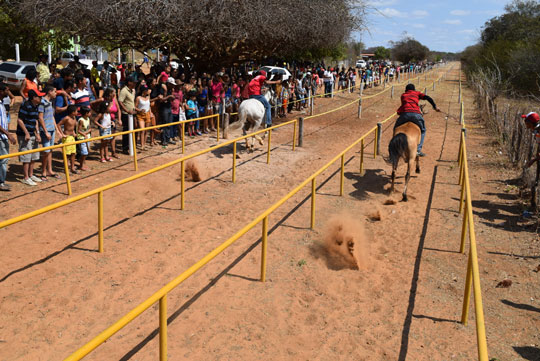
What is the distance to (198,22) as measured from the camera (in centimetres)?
1425

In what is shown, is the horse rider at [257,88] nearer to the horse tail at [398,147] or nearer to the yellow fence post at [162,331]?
the horse tail at [398,147]

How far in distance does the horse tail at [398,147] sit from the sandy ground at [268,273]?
78cm

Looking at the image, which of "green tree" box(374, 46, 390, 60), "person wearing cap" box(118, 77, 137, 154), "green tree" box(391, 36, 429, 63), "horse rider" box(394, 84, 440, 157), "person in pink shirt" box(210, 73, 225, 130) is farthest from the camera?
"green tree" box(374, 46, 390, 60)

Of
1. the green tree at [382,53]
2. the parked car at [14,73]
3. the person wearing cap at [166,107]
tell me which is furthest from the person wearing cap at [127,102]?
the green tree at [382,53]

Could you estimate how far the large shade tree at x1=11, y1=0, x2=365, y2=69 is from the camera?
1382 cm

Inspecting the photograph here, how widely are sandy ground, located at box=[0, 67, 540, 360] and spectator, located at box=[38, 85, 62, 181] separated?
0.46 m

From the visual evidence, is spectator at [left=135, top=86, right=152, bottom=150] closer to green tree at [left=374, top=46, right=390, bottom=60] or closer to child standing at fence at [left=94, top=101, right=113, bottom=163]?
child standing at fence at [left=94, top=101, right=113, bottom=163]

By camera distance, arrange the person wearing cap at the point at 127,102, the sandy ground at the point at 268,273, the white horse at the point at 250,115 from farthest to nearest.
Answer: the white horse at the point at 250,115 → the person wearing cap at the point at 127,102 → the sandy ground at the point at 268,273

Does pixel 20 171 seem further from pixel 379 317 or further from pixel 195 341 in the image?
pixel 379 317

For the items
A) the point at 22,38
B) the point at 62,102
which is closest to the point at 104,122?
the point at 62,102

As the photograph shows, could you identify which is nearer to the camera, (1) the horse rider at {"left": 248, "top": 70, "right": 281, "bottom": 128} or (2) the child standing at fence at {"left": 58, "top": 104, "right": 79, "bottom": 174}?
(2) the child standing at fence at {"left": 58, "top": 104, "right": 79, "bottom": 174}

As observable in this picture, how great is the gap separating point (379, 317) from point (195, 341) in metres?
1.96

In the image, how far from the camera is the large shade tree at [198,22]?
1382cm

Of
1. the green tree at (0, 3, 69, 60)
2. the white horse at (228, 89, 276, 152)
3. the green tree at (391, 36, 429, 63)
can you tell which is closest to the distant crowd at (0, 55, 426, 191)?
the white horse at (228, 89, 276, 152)
